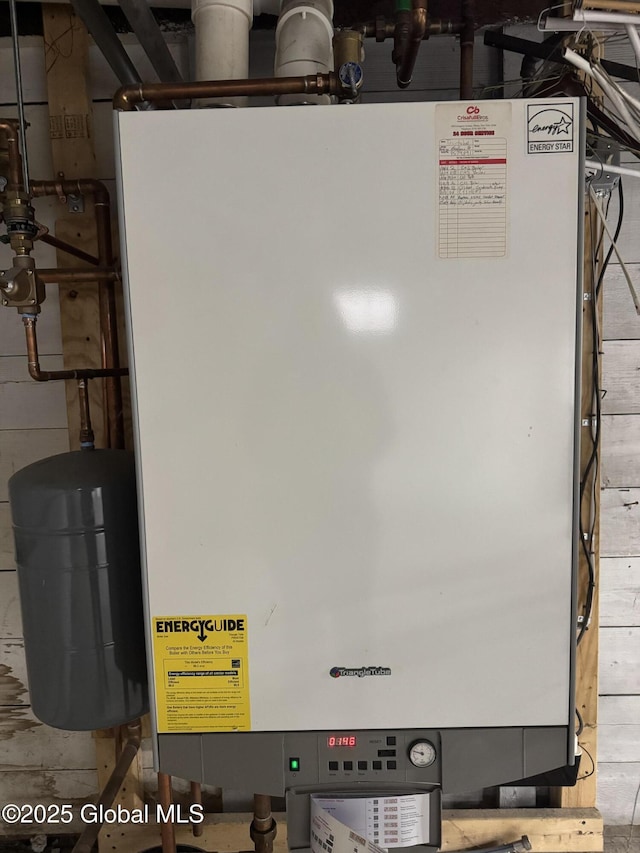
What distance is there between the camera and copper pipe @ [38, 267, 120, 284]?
1.05 metres

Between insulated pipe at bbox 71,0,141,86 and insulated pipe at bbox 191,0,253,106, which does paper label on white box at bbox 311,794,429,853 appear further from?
insulated pipe at bbox 71,0,141,86

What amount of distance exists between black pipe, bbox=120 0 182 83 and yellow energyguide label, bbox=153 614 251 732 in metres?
0.91

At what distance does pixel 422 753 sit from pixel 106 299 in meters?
0.98

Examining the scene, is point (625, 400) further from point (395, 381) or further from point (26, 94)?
point (26, 94)

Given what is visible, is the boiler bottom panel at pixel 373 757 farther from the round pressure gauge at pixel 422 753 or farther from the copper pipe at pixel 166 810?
the copper pipe at pixel 166 810

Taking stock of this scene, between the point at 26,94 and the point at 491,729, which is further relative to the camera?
the point at 26,94

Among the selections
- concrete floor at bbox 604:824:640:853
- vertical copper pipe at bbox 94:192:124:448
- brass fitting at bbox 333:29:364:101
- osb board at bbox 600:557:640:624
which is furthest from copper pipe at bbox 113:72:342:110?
concrete floor at bbox 604:824:640:853

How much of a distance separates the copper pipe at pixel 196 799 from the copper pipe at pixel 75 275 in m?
1.09

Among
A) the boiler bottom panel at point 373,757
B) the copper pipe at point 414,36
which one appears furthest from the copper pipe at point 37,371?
the copper pipe at point 414,36

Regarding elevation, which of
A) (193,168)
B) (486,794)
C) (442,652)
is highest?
(193,168)

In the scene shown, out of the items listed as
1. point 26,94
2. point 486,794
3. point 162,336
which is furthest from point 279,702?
point 26,94

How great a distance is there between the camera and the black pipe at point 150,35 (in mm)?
847

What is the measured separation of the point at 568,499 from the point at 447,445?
18cm

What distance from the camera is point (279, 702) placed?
2.55 feet
